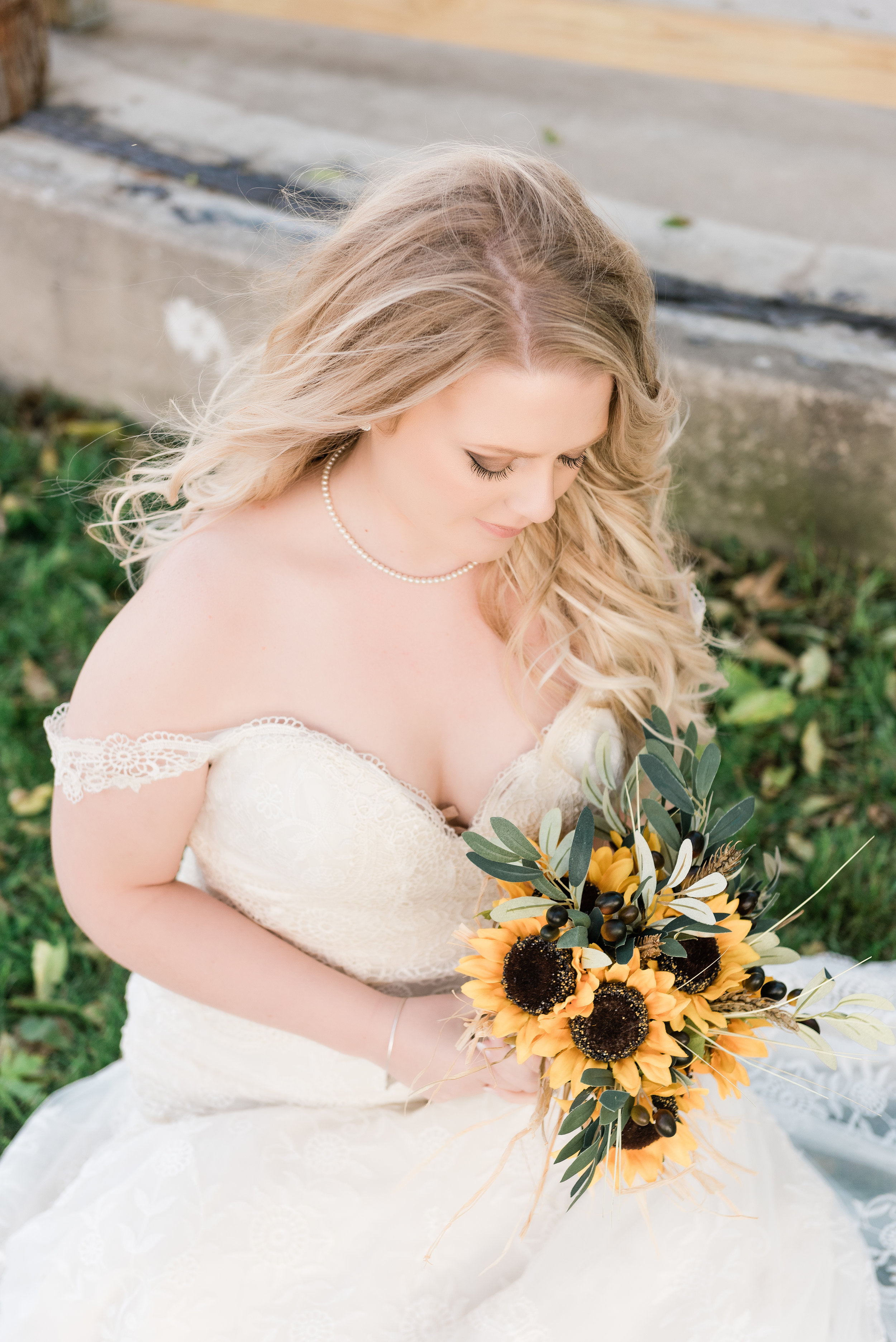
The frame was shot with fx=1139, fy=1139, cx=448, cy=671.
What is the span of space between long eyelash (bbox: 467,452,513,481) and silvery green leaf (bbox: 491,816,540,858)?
49 cm

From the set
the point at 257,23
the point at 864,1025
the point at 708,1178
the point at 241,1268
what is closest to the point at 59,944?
the point at 241,1268

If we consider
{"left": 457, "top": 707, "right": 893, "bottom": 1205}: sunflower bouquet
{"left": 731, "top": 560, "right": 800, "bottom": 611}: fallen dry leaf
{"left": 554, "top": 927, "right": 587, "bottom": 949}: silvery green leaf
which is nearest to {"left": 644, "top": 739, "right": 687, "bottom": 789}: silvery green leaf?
{"left": 457, "top": 707, "right": 893, "bottom": 1205}: sunflower bouquet

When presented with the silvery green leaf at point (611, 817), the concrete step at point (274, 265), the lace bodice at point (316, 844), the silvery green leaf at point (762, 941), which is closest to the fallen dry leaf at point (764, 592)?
the concrete step at point (274, 265)

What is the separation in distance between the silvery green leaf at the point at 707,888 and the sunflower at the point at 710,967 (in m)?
0.02

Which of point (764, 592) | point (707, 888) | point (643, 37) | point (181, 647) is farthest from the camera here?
point (643, 37)

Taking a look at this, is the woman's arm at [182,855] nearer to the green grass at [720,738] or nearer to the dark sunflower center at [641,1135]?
the dark sunflower center at [641,1135]

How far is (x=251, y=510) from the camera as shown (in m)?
1.89

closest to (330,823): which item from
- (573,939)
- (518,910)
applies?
(518,910)

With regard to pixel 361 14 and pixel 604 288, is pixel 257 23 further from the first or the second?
pixel 604 288

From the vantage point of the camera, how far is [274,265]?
2.95 metres

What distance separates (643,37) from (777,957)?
4.99 metres

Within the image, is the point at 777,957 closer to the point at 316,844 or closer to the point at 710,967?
the point at 710,967

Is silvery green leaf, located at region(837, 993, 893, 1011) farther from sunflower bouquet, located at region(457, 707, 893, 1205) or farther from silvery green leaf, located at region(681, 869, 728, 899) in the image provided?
silvery green leaf, located at region(681, 869, 728, 899)

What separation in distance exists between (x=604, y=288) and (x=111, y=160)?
11.0 ft
